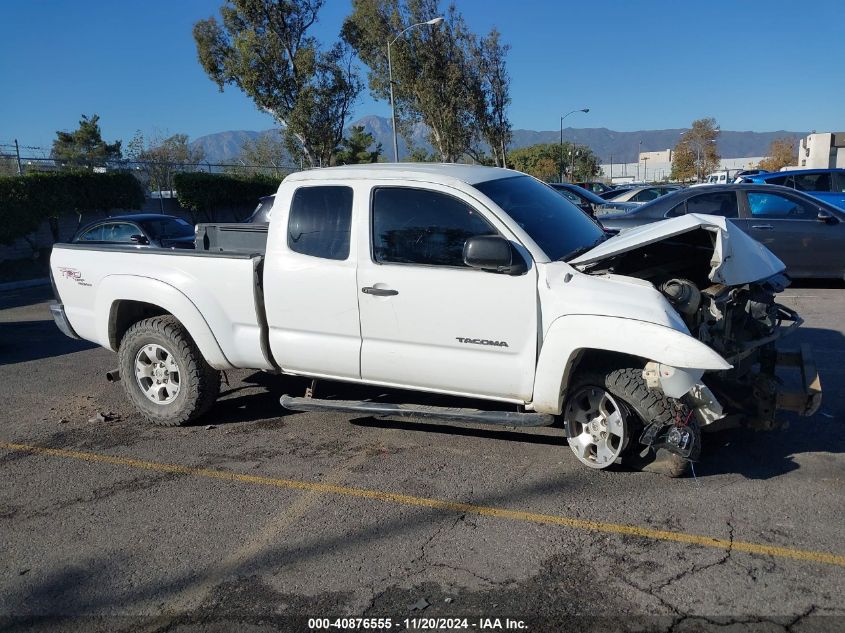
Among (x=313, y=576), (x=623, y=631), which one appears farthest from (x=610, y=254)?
(x=313, y=576)

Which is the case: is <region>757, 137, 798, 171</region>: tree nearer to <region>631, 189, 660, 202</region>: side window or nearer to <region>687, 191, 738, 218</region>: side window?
<region>631, 189, 660, 202</region>: side window

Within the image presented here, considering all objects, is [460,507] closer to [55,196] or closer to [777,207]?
[777,207]

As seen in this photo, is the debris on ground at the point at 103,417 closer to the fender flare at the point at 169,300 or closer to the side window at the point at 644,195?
the fender flare at the point at 169,300

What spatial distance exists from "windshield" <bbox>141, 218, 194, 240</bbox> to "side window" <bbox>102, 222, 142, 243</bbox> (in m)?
0.23

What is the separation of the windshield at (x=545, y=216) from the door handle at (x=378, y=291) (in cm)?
91

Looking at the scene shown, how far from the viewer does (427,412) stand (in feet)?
16.2

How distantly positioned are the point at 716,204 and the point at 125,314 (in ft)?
28.1

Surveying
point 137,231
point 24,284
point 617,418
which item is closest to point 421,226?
point 617,418

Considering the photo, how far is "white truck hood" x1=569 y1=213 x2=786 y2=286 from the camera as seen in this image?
4.27 metres

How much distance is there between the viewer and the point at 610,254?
14.3 feet

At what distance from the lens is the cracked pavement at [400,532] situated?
10.9 ft

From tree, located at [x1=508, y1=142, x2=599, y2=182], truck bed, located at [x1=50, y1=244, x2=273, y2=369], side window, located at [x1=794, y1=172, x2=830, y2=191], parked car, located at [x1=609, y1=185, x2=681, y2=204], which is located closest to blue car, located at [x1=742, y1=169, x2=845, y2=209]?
side window, located at [x1=794, y1=172, x2=830, y2=191]

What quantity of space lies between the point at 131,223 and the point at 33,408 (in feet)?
27.6

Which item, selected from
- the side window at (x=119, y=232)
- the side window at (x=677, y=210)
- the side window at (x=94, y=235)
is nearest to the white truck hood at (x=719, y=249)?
the side window at (x=677, y=210)
